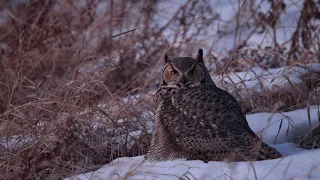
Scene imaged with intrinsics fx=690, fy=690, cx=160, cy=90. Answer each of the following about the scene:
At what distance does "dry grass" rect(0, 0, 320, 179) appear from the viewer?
4.16 meters

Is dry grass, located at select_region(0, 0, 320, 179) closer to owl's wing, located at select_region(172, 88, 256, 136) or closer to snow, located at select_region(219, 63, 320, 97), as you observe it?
snow, located at select_region(219, 63, 320, 97)

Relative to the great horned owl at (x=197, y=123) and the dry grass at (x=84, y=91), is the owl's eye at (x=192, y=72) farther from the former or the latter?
the dry grass at (x=84, y=91)

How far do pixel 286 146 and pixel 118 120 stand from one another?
125cm

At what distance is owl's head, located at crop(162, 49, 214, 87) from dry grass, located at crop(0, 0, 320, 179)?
0.54 m

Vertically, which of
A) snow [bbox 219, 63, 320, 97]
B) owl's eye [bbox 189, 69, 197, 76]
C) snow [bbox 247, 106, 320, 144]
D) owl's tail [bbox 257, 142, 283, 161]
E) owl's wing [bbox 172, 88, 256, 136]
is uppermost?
owl's eye [bbox 189, 69, 197, 76]

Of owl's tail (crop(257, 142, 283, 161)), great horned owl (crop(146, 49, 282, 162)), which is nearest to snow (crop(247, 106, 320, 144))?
great horned owl (crop(146, 49, 282, 162))

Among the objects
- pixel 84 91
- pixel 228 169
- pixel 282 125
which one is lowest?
pixel 228 169

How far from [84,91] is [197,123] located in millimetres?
1183

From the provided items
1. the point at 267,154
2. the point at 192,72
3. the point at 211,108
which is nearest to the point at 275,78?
the point at 192,72

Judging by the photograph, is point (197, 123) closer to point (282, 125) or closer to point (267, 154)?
point (267, 154)

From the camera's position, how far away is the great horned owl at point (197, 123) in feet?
12.2

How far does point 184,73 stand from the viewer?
4078 millimetres

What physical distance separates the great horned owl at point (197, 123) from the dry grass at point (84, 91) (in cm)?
26

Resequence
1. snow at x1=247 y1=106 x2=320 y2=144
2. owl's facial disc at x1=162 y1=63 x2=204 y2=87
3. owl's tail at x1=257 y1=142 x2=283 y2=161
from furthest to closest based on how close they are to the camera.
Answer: snow at x1=247 y1=106 x2=320 y2=144, owl's facial disc at x1=162 y1=63 x2=204 y2=87, owl's tail at x1=257 y1=142 x2=283 y2=161
